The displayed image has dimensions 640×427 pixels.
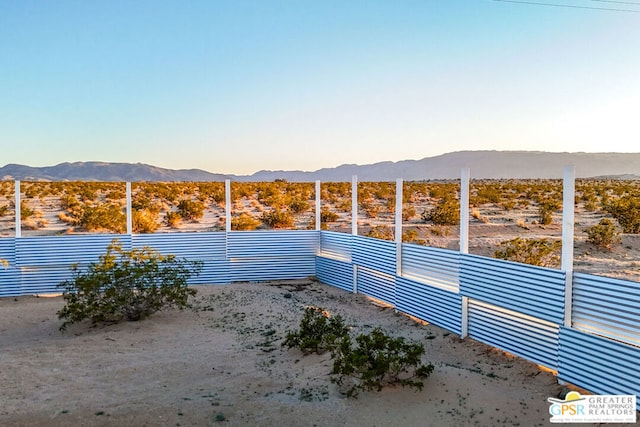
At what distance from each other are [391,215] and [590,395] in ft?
81.2

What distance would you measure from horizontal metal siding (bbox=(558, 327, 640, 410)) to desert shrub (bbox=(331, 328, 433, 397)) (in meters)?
1.69

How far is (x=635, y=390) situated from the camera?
580 centimetres

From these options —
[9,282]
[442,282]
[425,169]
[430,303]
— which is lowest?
[9,282]

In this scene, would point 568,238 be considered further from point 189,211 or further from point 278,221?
point 189,211

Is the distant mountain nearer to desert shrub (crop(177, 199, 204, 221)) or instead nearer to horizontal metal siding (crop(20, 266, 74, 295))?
desert shrub (crop(177, 199, 204, 221))

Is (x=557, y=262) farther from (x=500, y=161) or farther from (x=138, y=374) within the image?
(x=500, y=161)

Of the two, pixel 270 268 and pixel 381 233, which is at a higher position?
pixel 381 233

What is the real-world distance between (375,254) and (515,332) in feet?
14.5

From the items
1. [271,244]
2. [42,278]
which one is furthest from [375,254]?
[42,278]

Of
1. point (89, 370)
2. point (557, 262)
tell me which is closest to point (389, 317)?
point (89, 370)

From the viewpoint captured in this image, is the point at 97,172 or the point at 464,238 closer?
the point at 464,238

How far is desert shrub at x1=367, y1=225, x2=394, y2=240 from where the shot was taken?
1813cm

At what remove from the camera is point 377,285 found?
472 inches

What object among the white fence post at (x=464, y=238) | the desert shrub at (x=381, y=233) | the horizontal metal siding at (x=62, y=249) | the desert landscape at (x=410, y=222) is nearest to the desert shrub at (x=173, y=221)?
the desert landscape at (x=410, y=222)
